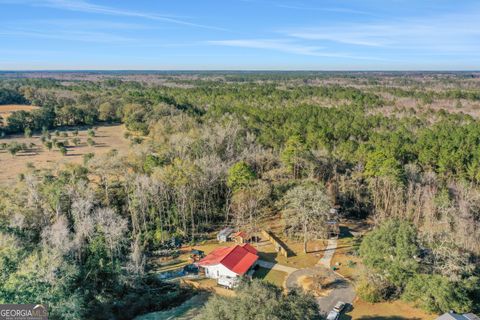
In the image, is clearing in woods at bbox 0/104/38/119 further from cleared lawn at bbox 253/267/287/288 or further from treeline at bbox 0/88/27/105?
cleared lawn at bbox 253/267/287/288

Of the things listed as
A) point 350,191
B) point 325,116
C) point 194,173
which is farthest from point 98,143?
point 350,191

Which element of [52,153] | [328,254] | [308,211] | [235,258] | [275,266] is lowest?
[275,266]

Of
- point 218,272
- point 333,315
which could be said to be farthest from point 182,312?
point 333,315

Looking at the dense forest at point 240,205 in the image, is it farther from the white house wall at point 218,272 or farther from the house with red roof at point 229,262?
the house with red roof at point 229,262

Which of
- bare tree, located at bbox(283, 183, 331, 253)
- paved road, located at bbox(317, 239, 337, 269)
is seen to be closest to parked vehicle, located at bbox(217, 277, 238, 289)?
paved road, located at bbox(317, 239, 337, 269)

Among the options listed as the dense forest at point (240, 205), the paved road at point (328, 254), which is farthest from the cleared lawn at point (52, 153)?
the paved road at point (328, 254)

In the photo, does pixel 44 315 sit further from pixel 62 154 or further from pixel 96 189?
pixel 62 154

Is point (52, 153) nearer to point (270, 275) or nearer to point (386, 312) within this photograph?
point (270, 275)
